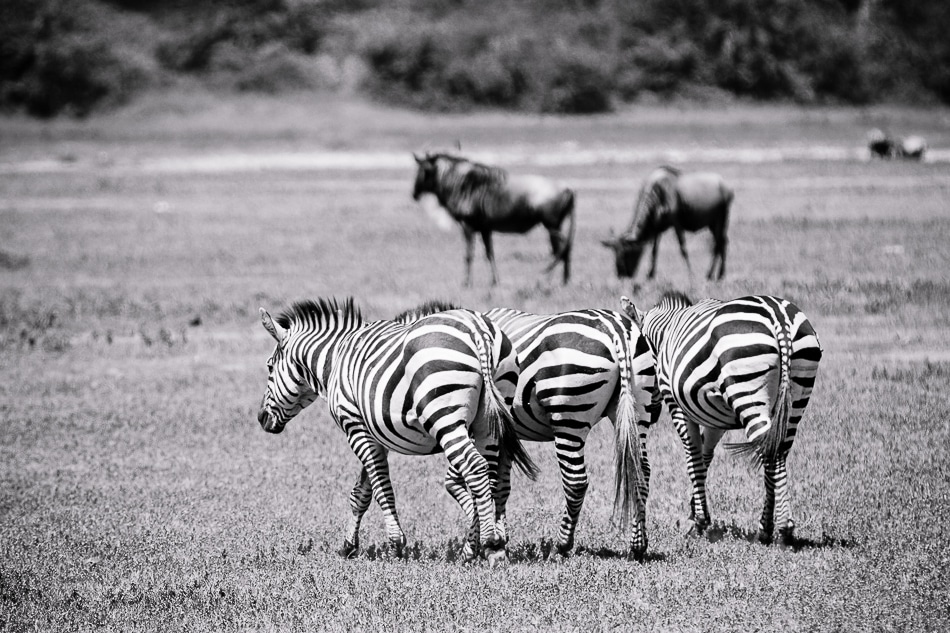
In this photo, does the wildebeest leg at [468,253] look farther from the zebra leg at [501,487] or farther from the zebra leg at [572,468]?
the zebra leg at [572,468]

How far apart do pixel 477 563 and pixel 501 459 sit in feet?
2.83

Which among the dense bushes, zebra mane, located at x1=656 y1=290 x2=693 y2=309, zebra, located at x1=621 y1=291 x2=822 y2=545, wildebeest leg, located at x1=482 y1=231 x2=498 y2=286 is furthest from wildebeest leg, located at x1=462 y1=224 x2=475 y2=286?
the dense bushes

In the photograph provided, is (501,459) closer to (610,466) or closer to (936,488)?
(610,466)

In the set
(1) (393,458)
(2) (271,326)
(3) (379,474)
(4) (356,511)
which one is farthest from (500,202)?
(3) (379,474)

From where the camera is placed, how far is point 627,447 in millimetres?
7848

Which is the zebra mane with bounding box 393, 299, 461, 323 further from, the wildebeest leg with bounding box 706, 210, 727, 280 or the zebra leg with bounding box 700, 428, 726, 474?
the wildebeest leg with bounding box 706, 210, 727, 280

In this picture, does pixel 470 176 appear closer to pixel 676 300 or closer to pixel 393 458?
pixel 393 458

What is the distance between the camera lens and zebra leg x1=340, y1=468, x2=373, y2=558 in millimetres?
8570

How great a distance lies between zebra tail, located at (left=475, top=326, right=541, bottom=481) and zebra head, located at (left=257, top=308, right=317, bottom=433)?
1.85 meters

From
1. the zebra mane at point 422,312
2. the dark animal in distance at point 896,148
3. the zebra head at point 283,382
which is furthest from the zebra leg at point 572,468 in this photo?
the dark animal in distance at point 896,148

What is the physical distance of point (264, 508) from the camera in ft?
32.3

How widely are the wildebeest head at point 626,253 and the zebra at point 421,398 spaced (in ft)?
37.6

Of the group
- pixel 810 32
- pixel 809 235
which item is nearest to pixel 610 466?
pixel 809 235

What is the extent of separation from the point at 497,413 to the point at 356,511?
5.24 feet
